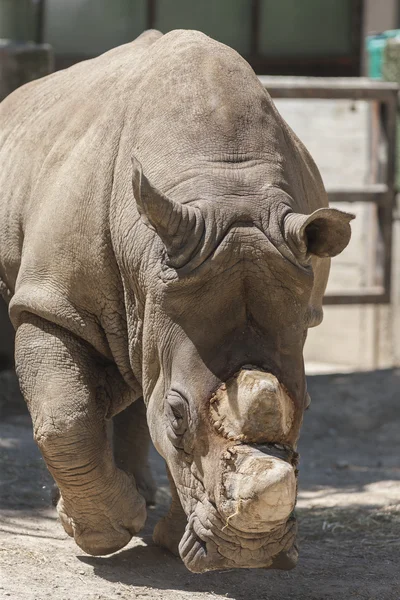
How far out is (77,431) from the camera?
15.8 feet

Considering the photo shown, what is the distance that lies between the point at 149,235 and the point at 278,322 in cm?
60

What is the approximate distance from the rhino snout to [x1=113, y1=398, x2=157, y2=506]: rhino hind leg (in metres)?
2.17

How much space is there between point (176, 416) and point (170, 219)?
69 centimetres

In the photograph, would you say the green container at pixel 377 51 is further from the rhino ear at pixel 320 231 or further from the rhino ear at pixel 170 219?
the rhino ear at pixel 170 219

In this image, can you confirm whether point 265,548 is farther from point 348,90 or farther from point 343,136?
point 343,136

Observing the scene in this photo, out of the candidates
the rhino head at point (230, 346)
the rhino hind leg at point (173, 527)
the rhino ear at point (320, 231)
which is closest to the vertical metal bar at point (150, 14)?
the rhino hind leg at point (173, 527)

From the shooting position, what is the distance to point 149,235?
14.5ft

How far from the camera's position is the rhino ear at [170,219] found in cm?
404

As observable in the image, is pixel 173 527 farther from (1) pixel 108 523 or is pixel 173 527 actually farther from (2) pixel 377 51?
(2) pixel 377 51

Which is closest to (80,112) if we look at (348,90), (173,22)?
(348,90)

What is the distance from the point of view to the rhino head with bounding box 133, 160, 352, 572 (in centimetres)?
397

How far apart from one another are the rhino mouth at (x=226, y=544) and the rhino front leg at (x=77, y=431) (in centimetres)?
78

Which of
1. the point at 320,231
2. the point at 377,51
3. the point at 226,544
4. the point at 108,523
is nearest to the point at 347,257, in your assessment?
the point at 377,51

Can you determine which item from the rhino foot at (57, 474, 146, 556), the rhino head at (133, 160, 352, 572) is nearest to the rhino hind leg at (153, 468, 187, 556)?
the rhino foot at (57, 474, 146, 556)
